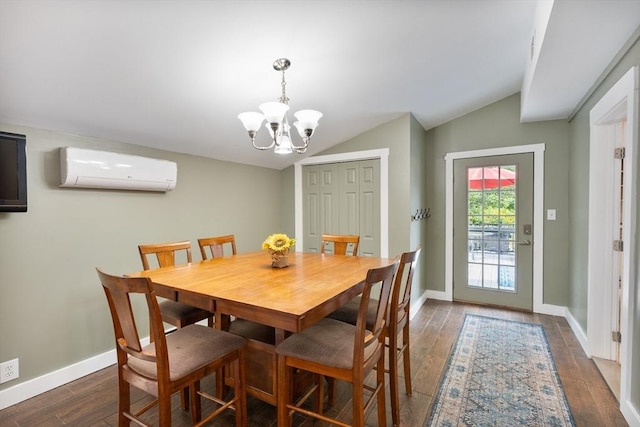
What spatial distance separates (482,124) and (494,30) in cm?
187

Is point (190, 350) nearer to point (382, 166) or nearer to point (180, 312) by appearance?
point (180, 312)

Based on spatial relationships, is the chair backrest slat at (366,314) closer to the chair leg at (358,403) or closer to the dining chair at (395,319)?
the chair leg at (358,403)

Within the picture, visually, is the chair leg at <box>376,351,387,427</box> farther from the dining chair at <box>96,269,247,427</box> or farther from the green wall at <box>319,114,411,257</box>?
the green wall at <box>319,114,411,257</box>

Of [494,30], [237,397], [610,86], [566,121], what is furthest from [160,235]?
[566,121]

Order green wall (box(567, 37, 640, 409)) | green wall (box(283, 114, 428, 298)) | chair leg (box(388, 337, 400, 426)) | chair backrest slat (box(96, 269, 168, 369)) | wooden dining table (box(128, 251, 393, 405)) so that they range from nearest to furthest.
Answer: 1. chair backrest slat (box(96, 269, 168, 369))
2. wooden dining table (box(128, 251, 393, 405))
3. chair leg (box(388, 337, 400, 426))
4. green wall (box(567, 37, 640, 409))
5. green wall (box(283, 114, 428, 298))

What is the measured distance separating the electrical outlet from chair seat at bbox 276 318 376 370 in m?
1.92

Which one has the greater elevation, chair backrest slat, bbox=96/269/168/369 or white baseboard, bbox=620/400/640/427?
chair backrest slat, bbox=96/269/168/369

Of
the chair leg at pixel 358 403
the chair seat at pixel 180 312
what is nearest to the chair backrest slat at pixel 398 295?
the chair leg at pixel 358 403

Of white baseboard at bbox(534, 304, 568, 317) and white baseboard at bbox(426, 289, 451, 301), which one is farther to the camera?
white baseboard at bbox(426, 289, 451, 301)

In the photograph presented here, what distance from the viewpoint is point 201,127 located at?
277 cm

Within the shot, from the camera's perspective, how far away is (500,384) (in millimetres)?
2227

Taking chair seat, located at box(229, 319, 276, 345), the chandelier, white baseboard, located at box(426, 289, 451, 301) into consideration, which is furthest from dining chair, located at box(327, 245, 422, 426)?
white baseboard, located at box(426, 289, 451, 301)

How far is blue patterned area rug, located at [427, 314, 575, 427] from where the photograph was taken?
1.88m

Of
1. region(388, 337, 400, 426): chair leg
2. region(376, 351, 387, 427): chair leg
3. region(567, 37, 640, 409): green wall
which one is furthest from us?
region(567, 37, 640, 409): green wall
